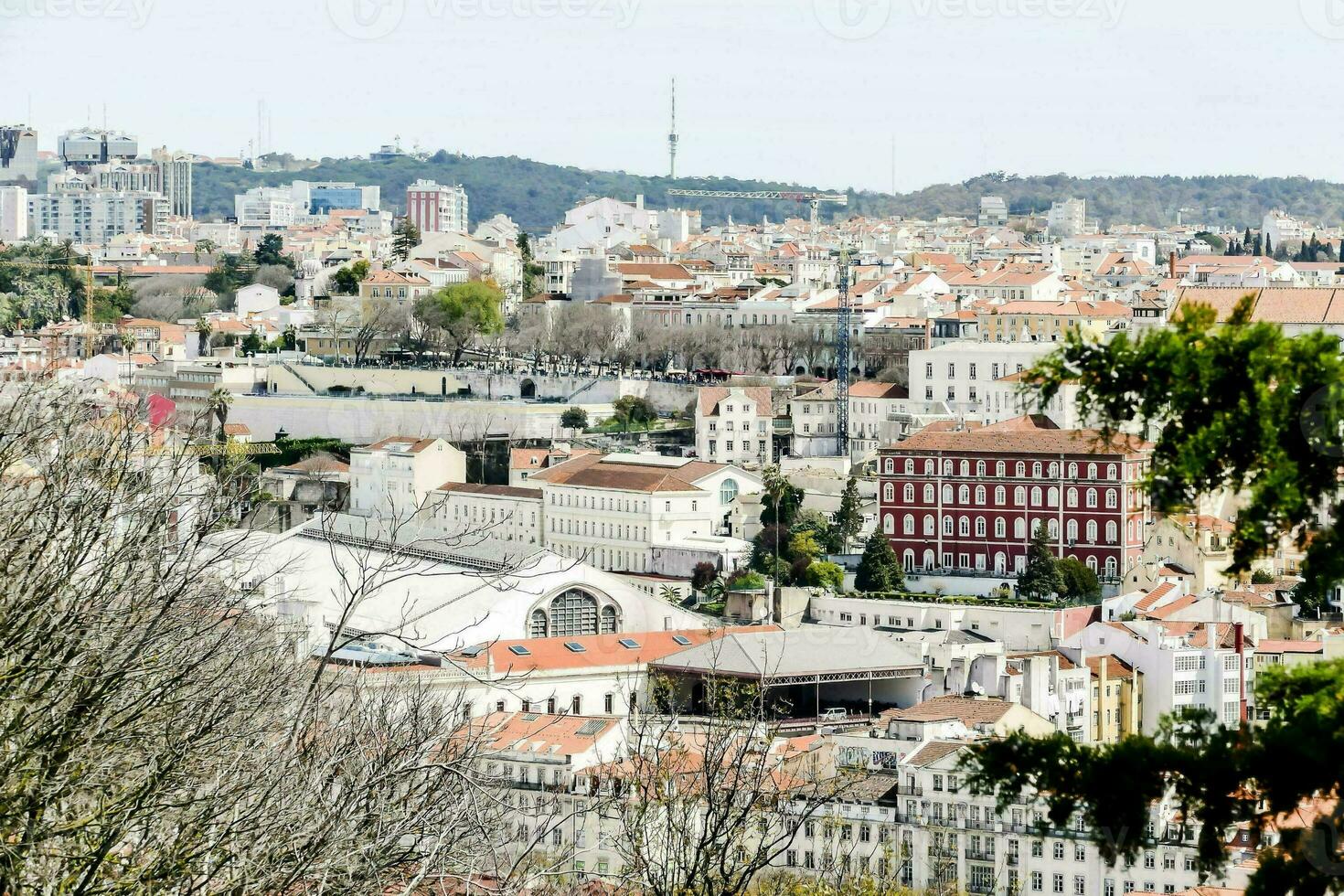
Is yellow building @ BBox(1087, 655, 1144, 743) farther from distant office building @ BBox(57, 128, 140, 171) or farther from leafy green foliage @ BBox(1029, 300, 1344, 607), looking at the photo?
distant office building @ BBox(57, 128, 140, 171)

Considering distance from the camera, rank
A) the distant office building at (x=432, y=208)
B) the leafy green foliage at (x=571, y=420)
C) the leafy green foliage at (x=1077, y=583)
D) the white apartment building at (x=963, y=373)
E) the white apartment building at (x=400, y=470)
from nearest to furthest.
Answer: the leafy green foliage at (x=1077, y=583) → the white apartment building at (x=400, y=470) → the white apartment building at (x=963, y=373) → the leafy green foliage at (x=571, y=420) → the distant office building at (x=432, y=208)

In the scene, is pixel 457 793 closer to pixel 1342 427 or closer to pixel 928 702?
pixel 1342 427

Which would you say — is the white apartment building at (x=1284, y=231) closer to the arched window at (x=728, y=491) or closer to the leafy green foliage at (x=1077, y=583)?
the arched window at (x=728, y=491)

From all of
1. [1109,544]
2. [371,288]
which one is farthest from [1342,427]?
[371,288]

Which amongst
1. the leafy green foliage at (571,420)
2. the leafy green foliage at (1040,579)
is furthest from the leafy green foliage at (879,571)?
the leafy green foliage at (571,420)

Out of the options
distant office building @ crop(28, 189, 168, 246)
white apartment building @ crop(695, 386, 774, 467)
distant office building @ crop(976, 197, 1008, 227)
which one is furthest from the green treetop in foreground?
distant office building @ crop(976, 197, 1008, 227)

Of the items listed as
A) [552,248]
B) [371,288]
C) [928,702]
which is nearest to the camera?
[928,702]
